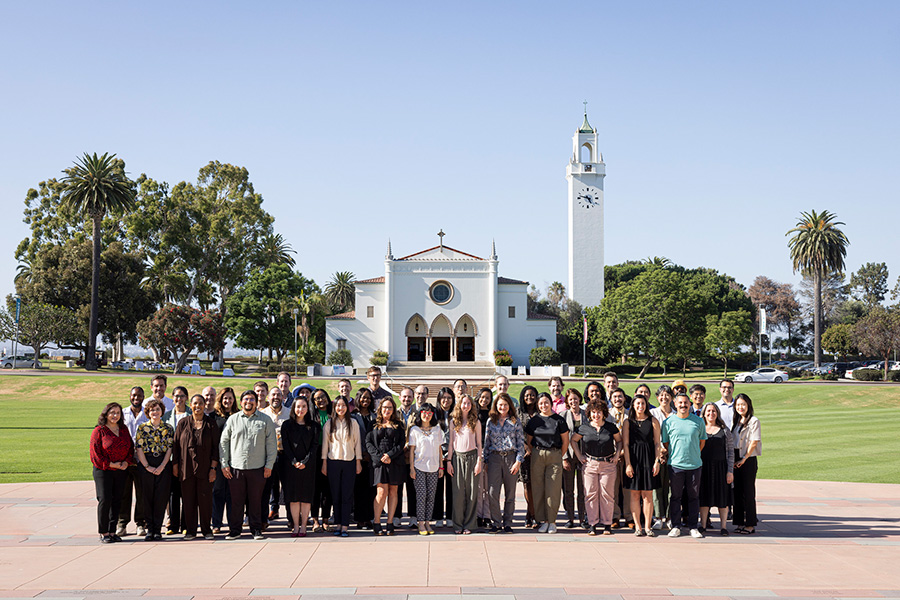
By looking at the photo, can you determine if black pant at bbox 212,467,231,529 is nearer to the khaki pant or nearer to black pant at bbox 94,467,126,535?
black pant at bbox 94,467,126,535

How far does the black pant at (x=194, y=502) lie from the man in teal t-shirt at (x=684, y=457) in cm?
609

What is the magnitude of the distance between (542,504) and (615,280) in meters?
80.4

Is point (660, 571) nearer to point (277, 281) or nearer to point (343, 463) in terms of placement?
point (343, 463)

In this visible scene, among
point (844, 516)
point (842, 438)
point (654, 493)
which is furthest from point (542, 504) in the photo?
point (842, 438)

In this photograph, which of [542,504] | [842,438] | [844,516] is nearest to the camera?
[542,504]

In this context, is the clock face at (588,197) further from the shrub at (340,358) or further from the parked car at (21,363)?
the parked car at (21,363)

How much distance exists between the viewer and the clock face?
229 ft

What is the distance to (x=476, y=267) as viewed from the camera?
5803 centimetres

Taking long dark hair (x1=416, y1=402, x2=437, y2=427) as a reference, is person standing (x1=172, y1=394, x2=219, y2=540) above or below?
below

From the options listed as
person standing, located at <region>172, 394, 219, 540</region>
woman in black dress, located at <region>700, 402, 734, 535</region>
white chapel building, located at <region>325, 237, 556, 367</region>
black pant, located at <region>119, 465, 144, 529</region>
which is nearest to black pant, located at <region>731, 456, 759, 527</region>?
woman in black dress, located at <region>700, 402, 734, 535</region>

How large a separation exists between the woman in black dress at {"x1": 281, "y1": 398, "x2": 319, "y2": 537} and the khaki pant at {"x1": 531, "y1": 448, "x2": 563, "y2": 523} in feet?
9.78

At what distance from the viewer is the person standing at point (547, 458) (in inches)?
374

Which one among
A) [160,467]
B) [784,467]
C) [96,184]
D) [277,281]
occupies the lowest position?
[784,467]

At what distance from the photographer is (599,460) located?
931cm
